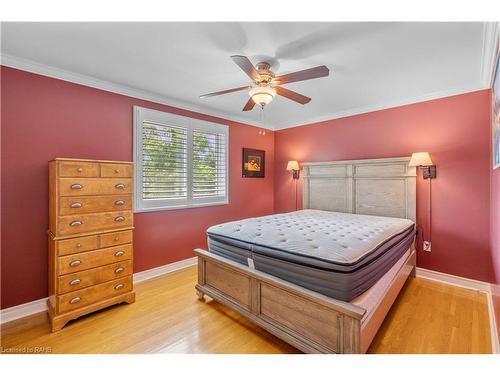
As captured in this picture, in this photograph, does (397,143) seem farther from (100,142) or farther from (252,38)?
(100,142)

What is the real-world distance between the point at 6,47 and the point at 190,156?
6.74 feet

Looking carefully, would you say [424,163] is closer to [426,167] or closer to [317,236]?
[426,167]

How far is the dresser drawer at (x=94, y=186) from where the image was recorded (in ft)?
6.97

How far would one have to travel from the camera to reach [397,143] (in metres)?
3.37

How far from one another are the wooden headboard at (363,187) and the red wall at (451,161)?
155mm

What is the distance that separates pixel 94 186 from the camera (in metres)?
2.28

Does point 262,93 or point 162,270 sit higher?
point 262,93

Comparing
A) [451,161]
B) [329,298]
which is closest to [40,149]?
[329,298]

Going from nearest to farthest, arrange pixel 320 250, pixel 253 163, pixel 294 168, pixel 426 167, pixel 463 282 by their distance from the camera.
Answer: pixel 320 250, pixel 463 282, pixel 426 167, pixel 294 168, pixel 253 163

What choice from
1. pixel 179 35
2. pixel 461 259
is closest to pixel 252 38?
pixel 179 35

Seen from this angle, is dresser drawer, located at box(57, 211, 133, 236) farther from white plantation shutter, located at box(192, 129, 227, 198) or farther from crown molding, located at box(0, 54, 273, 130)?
crown molding, located at box(0, 54, 273, 130)

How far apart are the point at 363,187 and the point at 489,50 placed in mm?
2022

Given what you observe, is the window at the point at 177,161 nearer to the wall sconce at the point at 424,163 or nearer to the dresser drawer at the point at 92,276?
the dresser drawer at the point at 92,276

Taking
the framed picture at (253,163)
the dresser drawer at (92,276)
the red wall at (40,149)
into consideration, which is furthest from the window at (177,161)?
the dresser drawer at (92,276)
